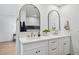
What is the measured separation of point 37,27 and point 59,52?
0.82 metres

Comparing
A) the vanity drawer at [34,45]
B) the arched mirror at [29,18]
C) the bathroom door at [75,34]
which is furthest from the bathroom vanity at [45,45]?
the arched mirror at [29,18]

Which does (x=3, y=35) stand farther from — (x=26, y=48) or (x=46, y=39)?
(x=46, y=39)

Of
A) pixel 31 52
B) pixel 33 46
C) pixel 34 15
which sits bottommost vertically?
pixel 31 52

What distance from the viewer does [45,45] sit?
1978 mm

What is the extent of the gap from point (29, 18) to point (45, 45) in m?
0.70

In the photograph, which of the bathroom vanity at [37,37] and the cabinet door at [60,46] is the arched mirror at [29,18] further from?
the cabinet door at [60,46]

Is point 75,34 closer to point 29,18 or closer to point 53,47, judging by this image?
point 53,47

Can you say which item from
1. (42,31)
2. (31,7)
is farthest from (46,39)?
(31,7)

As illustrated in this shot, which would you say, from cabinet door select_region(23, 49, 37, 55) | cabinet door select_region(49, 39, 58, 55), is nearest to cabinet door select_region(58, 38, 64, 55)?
cabinet door select_region(49, 39, 58, 55)

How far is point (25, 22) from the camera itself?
2.03 m

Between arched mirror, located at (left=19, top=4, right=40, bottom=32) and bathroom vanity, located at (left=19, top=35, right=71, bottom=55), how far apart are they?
25 centimetres

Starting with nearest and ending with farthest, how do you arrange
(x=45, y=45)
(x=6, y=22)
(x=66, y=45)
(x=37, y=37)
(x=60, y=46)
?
1. (x=6, y=22)
2. (x=45, y=45)
3. (x=37, y=37)
4. (x=60, y=46)
5. (x=66, y=45)

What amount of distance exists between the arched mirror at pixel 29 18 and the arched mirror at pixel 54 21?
0.38 metres

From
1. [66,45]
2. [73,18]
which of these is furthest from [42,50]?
[73,18]
